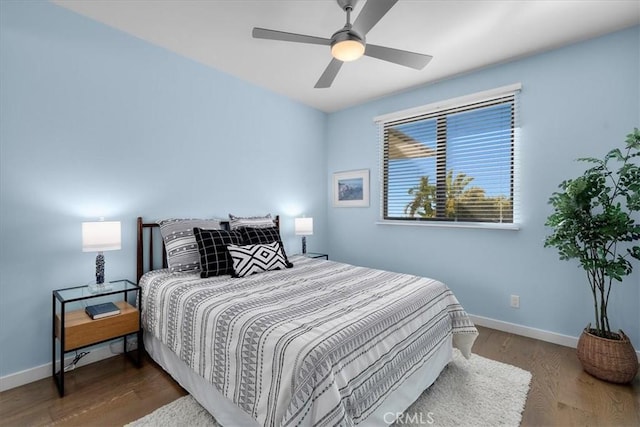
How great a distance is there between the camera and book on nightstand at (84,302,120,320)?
2109 mm

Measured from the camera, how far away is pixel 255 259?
2.55 metres

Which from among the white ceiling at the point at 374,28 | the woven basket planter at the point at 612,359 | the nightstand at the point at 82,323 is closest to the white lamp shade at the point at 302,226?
the white ceiling at the point at 374,28

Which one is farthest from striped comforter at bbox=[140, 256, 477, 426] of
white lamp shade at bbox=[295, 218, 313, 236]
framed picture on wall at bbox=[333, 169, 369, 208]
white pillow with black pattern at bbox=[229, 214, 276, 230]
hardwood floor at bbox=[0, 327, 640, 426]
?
framed picture on wall at bbox=[333, 169, 369, 208]

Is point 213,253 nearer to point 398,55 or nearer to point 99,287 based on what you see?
point 99,287

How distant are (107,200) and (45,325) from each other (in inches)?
39.2

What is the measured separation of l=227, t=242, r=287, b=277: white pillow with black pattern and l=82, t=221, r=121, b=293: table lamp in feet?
2.68

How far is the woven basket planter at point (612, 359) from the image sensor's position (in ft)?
6.80

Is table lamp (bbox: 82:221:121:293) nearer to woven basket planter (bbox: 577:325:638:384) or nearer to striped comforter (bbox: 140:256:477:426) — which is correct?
striped comforter (bbox: 140:256:477:426)

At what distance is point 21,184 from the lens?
6.82 ft

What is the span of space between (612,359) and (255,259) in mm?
2711

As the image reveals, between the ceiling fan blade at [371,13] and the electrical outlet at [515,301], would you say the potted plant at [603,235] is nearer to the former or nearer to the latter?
the electrical outlet at [515,301]

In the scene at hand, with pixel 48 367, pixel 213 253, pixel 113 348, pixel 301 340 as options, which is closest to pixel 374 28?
pixel 213 253

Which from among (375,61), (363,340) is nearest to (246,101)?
(375,61)

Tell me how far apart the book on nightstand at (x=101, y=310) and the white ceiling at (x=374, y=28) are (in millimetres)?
2219
